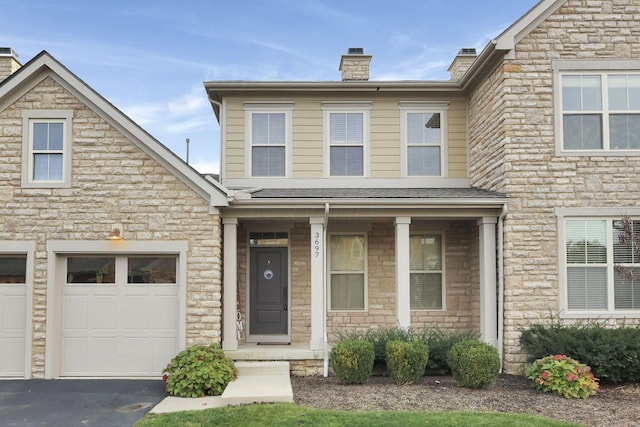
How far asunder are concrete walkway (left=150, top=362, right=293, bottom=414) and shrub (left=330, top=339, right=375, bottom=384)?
0.92 metres

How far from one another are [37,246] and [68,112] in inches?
97.5

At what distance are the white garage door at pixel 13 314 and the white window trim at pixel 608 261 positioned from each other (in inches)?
386

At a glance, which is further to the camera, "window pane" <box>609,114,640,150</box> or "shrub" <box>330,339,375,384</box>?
"window pane" <box>609,114,640,150</box>

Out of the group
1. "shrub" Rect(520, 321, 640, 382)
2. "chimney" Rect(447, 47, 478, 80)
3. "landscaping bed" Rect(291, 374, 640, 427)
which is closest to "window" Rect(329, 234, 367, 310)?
"landscaping bed" Rect(291, 374, 640, 427)

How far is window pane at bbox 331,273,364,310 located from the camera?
12742 millimetres

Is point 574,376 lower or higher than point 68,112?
lower

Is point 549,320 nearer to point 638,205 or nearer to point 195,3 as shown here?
point 638,205

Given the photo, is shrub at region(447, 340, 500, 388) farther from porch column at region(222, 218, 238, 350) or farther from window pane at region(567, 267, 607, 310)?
porch column at region(222, 218, 238, 350)

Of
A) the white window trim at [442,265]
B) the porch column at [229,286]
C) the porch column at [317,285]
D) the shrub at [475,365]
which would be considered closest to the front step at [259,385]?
the porch column at [229,286]

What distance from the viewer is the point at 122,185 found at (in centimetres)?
1055

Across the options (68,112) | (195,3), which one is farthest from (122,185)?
(195,3)

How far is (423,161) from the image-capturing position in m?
13.1

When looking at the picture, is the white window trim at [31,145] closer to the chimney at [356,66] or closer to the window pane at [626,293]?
the chimney at [356,66]

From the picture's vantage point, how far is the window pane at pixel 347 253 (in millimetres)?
12836
